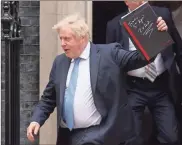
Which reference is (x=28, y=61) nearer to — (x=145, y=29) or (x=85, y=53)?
(x=85, y=53)

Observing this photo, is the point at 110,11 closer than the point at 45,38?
No

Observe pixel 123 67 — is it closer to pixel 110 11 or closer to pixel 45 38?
pixel 45 38

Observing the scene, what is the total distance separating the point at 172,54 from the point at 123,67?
1.09 metres

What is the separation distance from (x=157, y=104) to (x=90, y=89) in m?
1.15

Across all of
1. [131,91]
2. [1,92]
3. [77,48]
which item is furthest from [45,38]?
[77,48]

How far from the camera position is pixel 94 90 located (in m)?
4.54

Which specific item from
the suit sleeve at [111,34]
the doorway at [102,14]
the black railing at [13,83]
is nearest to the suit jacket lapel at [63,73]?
the suit sleeve at [111,34]

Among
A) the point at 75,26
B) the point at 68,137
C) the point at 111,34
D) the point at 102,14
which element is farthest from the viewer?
the point at 102,14

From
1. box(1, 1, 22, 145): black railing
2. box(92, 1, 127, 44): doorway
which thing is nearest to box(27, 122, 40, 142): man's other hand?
box(1, 1, 22, 145): black railing

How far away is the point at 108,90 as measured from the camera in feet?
15.0

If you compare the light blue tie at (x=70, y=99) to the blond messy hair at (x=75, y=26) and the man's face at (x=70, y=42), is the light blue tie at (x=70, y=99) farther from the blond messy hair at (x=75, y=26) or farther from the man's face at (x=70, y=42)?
the blond messy hair at (x=75, y=26)

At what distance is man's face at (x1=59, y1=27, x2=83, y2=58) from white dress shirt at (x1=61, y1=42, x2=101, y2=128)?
88mm

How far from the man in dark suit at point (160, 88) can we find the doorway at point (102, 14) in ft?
4.56

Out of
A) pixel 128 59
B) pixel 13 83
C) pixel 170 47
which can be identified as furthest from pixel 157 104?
pixel 13 83
